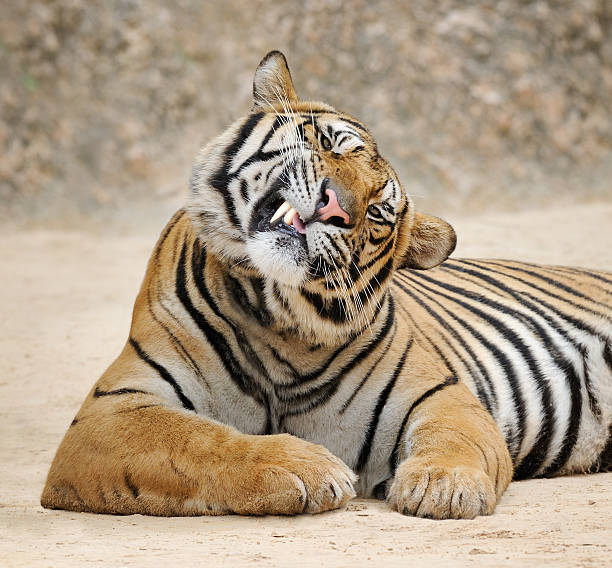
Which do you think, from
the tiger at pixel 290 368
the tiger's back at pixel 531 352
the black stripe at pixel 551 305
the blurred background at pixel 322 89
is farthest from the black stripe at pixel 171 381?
the blurred background at pixel 322 89

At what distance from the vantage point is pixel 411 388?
117 inches

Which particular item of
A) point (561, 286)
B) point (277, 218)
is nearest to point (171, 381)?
point (277, 218)

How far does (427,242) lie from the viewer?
313cm

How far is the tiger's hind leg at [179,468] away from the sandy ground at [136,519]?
0.05m

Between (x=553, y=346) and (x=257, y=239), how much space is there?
1471 millimetres

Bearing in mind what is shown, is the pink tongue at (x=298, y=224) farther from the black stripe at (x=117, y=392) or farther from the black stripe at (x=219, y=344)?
the black stripe at (x=117, y=392)

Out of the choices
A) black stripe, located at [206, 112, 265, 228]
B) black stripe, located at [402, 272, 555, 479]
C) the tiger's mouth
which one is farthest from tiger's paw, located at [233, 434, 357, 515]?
black stripe, located at [402, 272, 555, 479]

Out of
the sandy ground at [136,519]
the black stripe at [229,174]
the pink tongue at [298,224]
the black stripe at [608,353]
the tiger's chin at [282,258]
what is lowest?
the sandy ground at [136,519]

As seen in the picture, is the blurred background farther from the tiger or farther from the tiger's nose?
the tiger's nose

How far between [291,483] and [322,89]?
666 cm

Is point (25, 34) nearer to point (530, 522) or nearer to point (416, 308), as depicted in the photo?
point (416, 308)

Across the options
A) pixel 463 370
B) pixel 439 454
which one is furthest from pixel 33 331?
pixel 439 454

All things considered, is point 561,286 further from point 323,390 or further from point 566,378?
point 323,390

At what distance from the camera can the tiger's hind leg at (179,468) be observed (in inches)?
95.4
